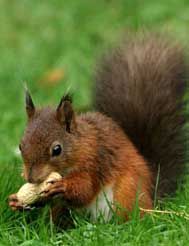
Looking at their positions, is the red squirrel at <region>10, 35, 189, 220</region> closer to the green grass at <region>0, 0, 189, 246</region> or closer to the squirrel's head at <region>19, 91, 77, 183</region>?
the squirrel's head at <region>19, 91, 77, 183</region>

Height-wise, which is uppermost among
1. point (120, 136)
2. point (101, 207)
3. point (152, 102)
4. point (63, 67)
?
point (63, 67)

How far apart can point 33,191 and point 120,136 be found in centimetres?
52

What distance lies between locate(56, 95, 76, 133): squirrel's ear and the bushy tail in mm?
464

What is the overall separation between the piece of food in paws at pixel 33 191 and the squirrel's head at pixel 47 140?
26 mm

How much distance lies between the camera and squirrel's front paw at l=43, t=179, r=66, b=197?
3789mm

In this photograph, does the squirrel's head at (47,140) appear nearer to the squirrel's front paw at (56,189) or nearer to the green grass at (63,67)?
the squirrel's front paw at (56,189)

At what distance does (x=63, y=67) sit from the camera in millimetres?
6945

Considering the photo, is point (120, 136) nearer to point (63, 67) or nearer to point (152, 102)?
point (152, 102)

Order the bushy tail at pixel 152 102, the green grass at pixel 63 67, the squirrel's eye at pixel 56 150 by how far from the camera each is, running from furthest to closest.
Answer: the bushy tail at pixel 152 102
the squirrel's eye at pixel 56 150
the green grass at pixel 63 67

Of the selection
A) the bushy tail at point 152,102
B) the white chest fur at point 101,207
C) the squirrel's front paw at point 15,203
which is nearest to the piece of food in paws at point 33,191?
the squirrel's front paw at point 15,203

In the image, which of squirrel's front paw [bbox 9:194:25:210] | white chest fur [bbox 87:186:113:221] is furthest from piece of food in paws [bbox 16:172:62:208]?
white chest fur [bbox 87:186:113:221]

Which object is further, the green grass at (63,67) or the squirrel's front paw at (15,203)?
the squirrel's front paw at (15,203)

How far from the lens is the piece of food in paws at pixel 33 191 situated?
12.5 ft

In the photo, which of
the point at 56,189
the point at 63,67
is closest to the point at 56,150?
the point at 56,189
